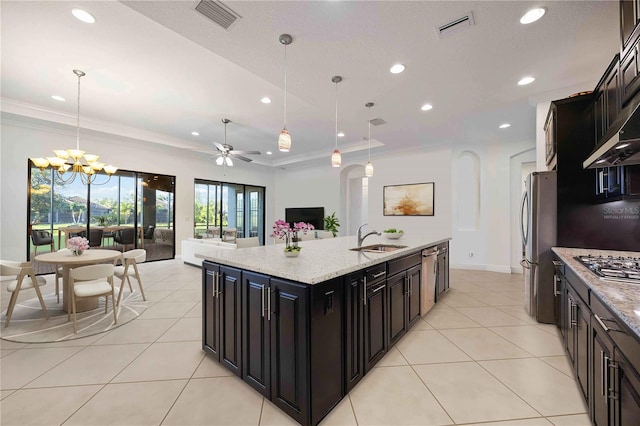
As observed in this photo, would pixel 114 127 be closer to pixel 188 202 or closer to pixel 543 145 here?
pixel 188 202

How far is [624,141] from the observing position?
147 centimetres

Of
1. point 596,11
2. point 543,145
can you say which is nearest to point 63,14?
point 596,11

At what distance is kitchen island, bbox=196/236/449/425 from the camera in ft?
4.99

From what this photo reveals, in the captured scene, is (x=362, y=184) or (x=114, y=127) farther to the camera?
(x=362, y=184)

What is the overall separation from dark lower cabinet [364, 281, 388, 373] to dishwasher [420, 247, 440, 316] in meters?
1.06

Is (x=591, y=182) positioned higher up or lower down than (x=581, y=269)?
higher up

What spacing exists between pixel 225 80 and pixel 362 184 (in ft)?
17.8

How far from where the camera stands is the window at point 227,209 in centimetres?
789

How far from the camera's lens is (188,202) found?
749 cm

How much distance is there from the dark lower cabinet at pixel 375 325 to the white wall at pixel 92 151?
6.65 m

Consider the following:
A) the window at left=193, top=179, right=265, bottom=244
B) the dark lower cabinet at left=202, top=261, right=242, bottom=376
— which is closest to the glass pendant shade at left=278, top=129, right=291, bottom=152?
the dark lower cabinet at left=202, top=261, right=242, bottom=376

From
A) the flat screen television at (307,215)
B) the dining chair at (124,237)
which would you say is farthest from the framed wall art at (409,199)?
the dining chair at (124,237)

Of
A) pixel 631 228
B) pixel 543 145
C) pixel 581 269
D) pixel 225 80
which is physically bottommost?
pixel 581 269

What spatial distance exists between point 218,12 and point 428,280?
348 centimetres
